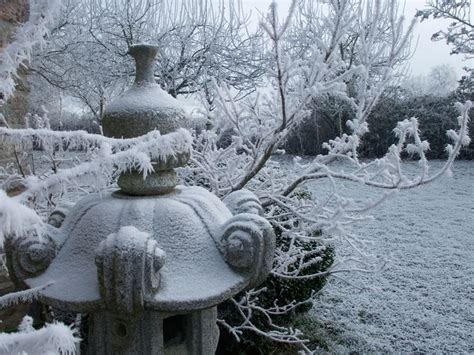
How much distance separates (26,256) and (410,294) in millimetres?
3823

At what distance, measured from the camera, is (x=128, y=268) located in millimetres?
1213

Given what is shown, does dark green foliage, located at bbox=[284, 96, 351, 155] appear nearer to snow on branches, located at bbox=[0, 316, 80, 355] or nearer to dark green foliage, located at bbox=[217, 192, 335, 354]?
dark green foliage, located at bbox=[217, 192, 335, 354]

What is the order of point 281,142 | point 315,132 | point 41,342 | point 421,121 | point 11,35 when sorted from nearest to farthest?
point 41,342 → point 11,35 → point 281,142 → point 421,121 → point 315,132

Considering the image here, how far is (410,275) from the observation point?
469 cm

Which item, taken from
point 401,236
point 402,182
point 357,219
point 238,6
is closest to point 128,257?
point 402,182

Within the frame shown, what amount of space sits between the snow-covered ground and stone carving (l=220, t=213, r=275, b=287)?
1581 millimetres

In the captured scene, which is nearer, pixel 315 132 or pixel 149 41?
pixel 149 41

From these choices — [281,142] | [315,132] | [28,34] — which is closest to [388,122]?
[315,132]

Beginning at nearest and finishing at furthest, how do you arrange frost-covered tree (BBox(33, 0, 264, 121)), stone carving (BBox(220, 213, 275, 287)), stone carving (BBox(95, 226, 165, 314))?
stone carving (BBox(95, 226, 165, 314)) → stone carving (BBox(220, 213, 275, 287)) → frost-covered tree (BBox(33, 0, 264, 121))

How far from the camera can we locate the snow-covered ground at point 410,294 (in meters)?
3.43

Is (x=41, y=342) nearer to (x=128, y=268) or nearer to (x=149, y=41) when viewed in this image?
(x=128, y=268)

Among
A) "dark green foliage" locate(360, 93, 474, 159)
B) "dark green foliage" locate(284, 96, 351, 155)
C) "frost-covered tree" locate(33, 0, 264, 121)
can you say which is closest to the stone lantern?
"frost-covered tree" locate(33, 0, 264, 121)

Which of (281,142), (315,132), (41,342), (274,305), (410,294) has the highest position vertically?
(281,142)

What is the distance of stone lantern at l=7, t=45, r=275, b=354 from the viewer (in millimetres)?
1251
